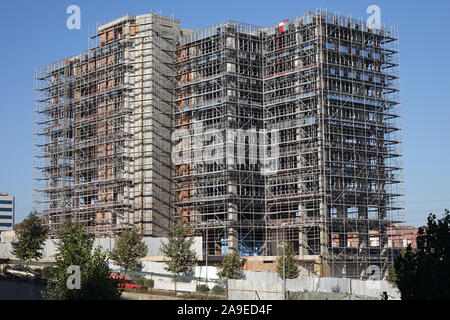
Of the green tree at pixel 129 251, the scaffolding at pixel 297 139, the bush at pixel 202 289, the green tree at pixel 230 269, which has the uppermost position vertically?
the scaffolding at pixel 297 139

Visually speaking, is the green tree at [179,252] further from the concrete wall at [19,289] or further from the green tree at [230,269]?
the concrete wall at [19,289]

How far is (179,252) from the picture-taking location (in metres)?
90.3

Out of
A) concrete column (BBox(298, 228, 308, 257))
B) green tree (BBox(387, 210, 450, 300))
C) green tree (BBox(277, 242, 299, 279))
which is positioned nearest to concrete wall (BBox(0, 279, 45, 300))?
green tree (BBox(277, 242, 299, 279))

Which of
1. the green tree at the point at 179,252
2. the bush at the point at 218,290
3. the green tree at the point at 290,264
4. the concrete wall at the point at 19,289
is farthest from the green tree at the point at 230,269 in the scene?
the concrete wall at the point at 19,289

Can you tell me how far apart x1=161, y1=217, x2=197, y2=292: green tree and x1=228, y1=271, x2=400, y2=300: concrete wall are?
12837 mm

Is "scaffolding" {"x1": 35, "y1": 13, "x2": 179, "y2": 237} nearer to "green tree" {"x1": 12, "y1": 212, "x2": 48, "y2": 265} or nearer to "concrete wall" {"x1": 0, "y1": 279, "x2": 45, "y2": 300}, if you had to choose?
"green tree" {"x1": 12, "y1": 212, "x2": 48, "y2": 265}

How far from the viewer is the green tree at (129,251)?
91750 millimetres

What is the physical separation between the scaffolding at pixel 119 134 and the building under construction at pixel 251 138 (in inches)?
8.9

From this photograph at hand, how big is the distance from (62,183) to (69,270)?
71561mm

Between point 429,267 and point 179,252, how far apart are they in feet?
173

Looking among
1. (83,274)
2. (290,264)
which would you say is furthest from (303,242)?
(83,274)

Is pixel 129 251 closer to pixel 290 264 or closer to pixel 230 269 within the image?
pixel 230 269
